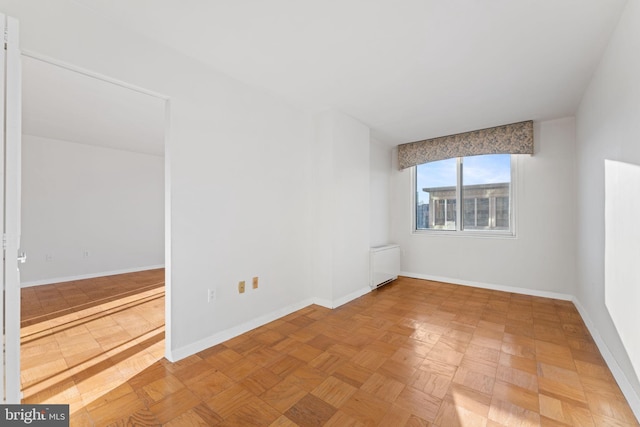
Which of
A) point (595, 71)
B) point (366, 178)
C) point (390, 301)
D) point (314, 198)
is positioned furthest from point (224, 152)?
point (595, 71)

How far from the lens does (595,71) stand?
7.70 ft

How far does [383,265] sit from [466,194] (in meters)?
1.80

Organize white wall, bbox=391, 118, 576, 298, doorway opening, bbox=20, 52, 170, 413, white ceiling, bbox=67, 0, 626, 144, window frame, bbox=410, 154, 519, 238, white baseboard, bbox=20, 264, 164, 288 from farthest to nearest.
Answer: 1. white baseboard, bbox=20, 264, 164, 288
2. window frame, bbox=410, 154, 519, 238
3. white wall, bbox=391, 118, 576, 298
4. doorway opening, bbox=20, 52, 170, 413
5. white ceiling, bbox=67, 0, 626, 144

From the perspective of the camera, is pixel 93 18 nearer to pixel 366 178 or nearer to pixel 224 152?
pixel 224 152

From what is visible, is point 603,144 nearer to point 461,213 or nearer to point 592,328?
point 592,328

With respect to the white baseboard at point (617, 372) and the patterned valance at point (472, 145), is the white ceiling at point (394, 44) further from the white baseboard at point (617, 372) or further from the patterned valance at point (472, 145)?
the white baseboard at point (617, 372)

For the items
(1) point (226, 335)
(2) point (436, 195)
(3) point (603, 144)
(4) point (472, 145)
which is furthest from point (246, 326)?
(4) point (472, 145)

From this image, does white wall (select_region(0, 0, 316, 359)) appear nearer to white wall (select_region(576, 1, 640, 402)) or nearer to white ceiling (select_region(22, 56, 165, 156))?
white ceiling (select_region(22, 56, 165, 156))

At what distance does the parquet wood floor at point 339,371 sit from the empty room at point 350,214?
0.02 meters

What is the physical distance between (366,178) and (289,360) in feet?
8.68

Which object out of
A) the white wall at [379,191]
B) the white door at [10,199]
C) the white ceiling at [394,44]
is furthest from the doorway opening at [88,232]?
the white wall at [379,191]

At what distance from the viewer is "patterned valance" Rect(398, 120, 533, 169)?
3658 mm

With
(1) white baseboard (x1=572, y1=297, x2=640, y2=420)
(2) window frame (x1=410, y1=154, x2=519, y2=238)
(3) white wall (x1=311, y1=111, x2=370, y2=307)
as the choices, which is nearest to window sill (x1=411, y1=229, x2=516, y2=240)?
(2) window frame (x1=410, y1=154, x2=519, y2=238)

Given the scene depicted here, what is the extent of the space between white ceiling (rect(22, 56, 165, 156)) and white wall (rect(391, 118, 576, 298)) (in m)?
4.67
